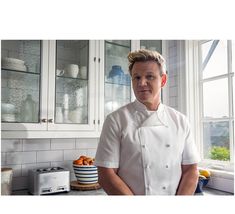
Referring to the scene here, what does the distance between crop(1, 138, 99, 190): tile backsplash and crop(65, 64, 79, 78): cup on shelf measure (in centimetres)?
37

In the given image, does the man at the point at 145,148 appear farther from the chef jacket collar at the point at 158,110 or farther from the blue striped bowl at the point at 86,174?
the blue striped bowl at the point at 86,174

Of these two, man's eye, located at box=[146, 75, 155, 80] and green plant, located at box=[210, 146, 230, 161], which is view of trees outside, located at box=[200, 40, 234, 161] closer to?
green plant, located at box=[210, 146, 230, 161]

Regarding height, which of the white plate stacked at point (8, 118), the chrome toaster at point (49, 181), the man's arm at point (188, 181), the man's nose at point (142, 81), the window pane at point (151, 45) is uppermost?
the window pane at point (151, 45)

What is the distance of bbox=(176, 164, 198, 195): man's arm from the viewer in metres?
0.83

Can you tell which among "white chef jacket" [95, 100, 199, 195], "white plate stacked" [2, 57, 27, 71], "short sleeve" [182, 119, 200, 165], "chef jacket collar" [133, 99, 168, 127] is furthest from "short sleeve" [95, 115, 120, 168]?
"white plate stacked" [2, 57, 27, 71]

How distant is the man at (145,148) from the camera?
2.58ft

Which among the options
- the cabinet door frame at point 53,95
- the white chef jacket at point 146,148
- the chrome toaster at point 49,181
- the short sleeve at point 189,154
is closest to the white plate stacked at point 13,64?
the cabinet door frame at point 53,95

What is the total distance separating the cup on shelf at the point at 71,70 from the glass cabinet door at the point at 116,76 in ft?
0.54

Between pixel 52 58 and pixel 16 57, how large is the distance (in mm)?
161

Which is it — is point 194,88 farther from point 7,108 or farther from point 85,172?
point 7,108

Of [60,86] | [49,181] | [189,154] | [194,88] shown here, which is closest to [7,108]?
[60,86]
